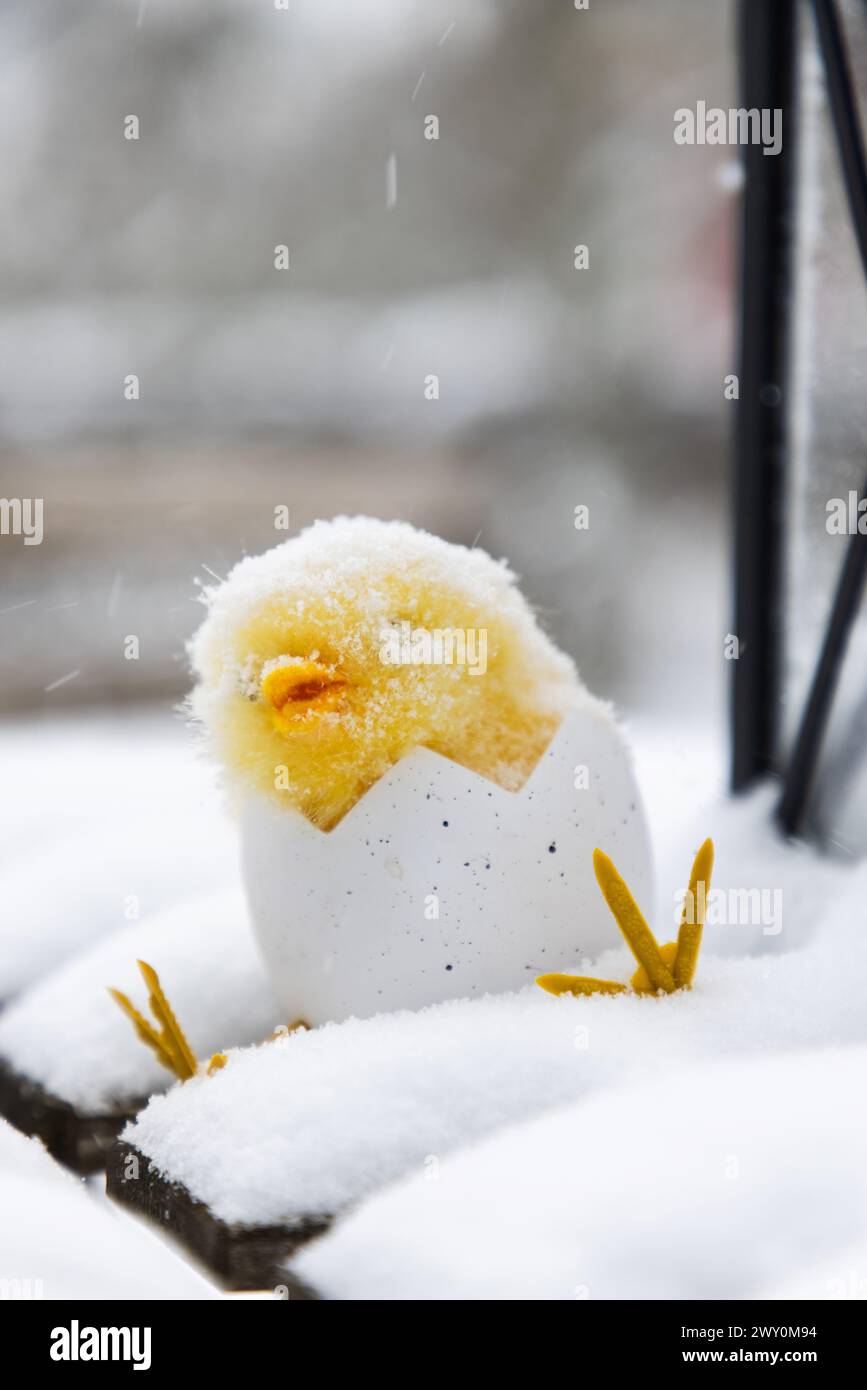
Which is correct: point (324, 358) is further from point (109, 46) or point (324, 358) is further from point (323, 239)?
point (109, 46)

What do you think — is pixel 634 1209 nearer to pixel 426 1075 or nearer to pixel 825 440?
pixel 426 1075

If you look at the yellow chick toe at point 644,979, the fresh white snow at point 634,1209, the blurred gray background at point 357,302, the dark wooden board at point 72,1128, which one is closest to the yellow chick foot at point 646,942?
the yellow chick toe at point 644,979

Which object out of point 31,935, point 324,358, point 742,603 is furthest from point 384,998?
point 324,358

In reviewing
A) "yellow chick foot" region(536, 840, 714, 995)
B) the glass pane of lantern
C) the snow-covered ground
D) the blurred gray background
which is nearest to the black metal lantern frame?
the glass pane of lantern

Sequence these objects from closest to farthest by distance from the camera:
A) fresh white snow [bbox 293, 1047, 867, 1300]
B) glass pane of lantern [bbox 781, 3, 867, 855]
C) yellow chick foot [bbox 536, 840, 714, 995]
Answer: fresh white snow [bbox 293, 1047, 867, 1300] → yellow chick foot [bbox 536, 840, 714, 995] → glass pane of lantern [bbox 781, 3, 867, 855]

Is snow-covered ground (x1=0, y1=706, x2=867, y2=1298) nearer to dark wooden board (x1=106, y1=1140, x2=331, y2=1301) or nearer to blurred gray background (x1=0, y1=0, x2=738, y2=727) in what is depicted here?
dark wooden board (x1=106, y1=1140, x2=331, y2=1301)

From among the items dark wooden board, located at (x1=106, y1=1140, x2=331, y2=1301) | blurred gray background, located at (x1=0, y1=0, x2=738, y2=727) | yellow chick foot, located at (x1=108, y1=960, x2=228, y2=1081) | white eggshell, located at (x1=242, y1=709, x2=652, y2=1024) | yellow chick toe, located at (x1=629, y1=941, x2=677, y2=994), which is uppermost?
blurred gray background, located at (x1=0, y1=0, x2=738, y2=727)

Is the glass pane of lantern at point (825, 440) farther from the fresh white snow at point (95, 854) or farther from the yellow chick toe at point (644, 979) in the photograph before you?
the fresh white snow at point (95, 854)
